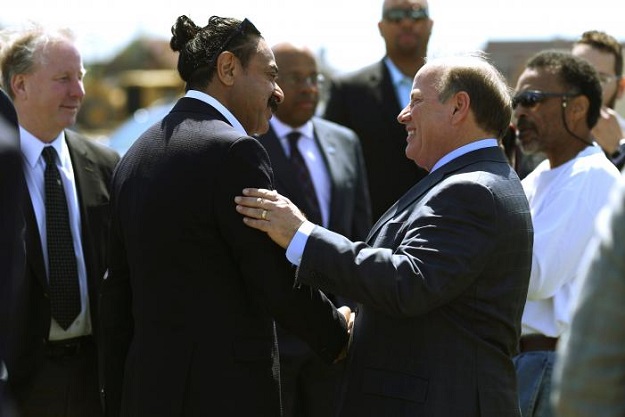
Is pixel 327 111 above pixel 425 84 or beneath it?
beneath

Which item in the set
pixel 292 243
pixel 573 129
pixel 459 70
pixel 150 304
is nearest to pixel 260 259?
pixel 292 243

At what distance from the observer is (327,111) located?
655 cm

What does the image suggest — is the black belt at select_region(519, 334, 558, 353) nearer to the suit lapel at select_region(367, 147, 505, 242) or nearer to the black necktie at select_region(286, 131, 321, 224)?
the suit lapel at select_region(367, 147, 505, 242)

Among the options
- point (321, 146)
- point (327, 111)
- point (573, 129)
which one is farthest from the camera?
point (327, 111)

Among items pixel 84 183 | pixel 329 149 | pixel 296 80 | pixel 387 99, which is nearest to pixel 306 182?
pixel 329 149

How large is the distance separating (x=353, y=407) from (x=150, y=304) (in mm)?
789

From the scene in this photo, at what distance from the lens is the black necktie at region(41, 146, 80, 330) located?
4445 millimetres

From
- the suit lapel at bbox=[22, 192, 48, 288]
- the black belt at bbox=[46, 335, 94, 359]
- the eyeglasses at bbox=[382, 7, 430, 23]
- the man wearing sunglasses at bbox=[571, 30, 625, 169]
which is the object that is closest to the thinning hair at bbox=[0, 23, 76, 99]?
the suit lapel at bbox=[22, 192, 48, 288]

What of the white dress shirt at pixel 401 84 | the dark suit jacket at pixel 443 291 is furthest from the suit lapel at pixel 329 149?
the dark suit jacket at pixel 443 291

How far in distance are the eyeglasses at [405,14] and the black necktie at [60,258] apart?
8.84ft

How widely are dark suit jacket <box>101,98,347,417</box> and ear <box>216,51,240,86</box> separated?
20 cm

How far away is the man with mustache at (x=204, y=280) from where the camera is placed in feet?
11.4

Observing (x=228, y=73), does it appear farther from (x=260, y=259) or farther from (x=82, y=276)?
(x=82, y=276)

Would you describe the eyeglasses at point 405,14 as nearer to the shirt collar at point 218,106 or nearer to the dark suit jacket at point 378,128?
the dark suit jacket at point 378,128
